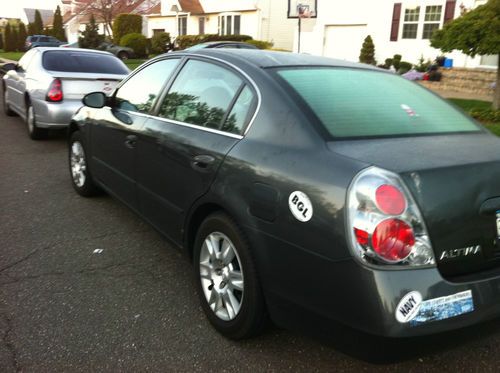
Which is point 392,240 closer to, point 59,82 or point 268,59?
point 268,59

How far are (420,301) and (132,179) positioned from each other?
2509mm

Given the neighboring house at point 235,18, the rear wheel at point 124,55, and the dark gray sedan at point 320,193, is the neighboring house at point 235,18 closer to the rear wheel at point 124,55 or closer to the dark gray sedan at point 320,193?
the rear wheel at point 124,55

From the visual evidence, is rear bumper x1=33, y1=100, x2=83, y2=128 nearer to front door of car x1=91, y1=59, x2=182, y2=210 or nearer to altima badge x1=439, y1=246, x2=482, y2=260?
front door of car x1=91, y1=59, x2=182, y2=210

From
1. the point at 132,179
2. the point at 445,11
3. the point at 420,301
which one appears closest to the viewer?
the point at 420,301

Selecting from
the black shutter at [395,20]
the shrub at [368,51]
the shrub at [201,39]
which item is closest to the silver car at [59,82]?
the shrub at [368,51]

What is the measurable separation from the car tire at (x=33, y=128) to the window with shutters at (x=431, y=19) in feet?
52.4

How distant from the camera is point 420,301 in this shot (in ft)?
6.43

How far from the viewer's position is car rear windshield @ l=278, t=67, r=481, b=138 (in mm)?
2559

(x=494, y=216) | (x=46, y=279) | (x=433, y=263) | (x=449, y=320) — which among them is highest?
(x=494, y=216)

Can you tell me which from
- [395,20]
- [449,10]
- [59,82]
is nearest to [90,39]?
[395,20]

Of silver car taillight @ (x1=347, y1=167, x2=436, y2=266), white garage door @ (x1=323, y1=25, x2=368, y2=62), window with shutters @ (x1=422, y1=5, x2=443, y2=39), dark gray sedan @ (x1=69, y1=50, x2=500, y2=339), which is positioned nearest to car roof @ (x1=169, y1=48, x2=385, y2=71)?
dark gray sedan @ (x1=69, y1=50, x2=500, y2=339)

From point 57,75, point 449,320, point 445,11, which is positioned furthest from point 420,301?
point 445,11

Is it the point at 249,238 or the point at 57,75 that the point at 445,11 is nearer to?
the point at 57,75

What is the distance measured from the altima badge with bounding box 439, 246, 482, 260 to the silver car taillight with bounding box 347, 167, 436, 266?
75 mm
